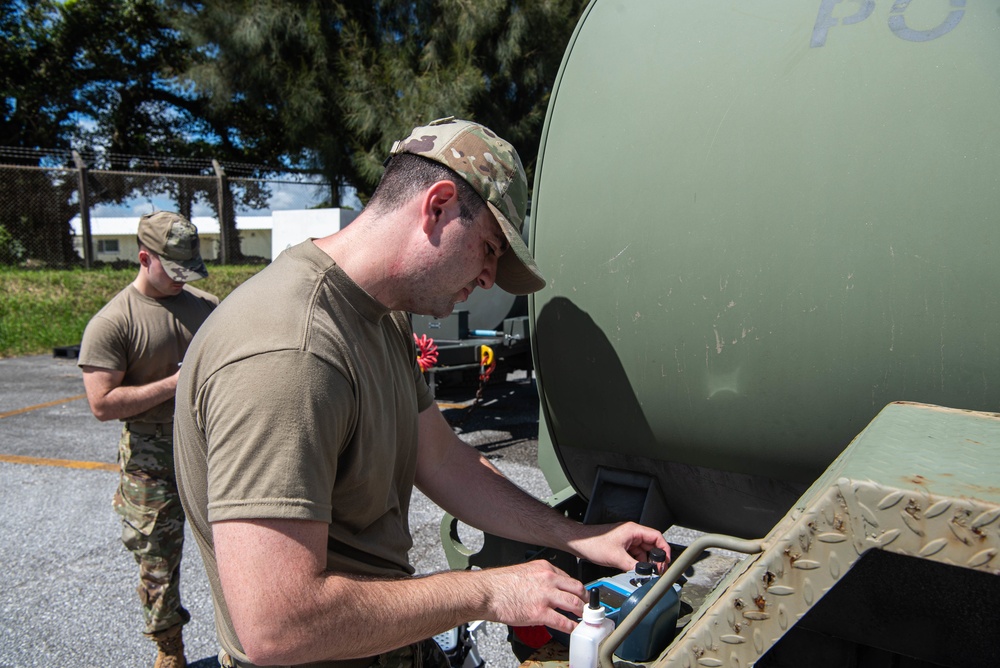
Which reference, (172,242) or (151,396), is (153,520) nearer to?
(151,396)

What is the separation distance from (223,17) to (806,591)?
17.2 metres

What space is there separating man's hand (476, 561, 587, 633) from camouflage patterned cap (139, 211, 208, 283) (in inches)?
98.7

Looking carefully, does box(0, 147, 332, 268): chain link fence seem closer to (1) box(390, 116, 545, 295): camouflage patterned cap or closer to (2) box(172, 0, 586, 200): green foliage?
(2) box(172, 0, 586, 200): green foliage

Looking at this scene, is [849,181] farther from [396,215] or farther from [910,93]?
[396,215]

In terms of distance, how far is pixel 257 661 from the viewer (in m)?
1.30

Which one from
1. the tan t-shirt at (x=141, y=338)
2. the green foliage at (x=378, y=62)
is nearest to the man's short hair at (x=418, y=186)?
the tan t-shirt at (x=141, y=338)

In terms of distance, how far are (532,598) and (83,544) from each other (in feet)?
13.4

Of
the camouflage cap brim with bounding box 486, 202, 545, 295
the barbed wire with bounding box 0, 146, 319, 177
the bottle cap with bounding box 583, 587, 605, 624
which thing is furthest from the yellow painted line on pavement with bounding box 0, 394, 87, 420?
the bottle cap with bounding box 583, 587, 605, 624

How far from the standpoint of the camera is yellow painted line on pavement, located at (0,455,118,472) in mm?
6199

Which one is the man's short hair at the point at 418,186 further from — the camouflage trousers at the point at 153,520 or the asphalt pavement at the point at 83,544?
the camouflage trousers at the point at 153,520

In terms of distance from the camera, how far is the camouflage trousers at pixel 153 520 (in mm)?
3254

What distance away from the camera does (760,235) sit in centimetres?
160

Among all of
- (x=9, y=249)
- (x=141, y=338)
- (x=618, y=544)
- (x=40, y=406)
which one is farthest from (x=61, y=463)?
(x=9, y=249)

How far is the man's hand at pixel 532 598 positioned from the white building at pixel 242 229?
1193 cm
